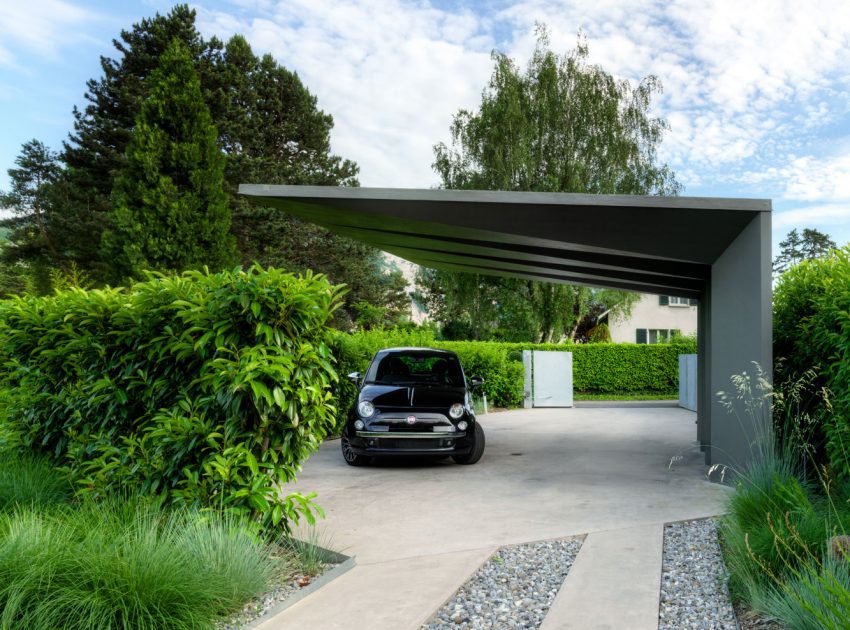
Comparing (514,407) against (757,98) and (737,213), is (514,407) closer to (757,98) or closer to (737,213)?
(757,98)

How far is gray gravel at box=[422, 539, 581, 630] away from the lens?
3334 millimetres

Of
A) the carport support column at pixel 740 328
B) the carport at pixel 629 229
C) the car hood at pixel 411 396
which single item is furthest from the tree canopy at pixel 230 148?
the carport support column at pixel 740 328

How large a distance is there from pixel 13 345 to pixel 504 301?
2069cm

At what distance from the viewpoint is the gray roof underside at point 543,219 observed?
5.97 m

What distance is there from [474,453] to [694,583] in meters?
4.68

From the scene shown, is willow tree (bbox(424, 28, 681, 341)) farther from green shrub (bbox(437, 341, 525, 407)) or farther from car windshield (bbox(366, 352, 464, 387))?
car windshield (bbox(366, 352, 464, 387))

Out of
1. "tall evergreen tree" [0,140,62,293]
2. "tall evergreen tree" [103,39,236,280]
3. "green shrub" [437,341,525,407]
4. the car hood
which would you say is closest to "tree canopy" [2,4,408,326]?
"tall evergreen tree" [0,140,62,293]

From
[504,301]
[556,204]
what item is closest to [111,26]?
[504,301]

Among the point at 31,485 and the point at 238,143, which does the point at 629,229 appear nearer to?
the point at 31,485

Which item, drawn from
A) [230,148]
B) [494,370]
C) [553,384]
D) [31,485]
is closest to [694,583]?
[31,485]

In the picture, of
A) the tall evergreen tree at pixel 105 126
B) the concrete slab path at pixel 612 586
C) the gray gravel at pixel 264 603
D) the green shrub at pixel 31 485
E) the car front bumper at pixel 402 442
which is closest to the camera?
the gray gravel at pixel 264 603

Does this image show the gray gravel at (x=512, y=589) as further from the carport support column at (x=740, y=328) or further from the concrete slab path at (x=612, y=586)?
the carport support column at (x=740, y=328)

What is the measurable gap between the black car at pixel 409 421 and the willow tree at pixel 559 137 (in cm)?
1594

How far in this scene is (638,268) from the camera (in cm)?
880
